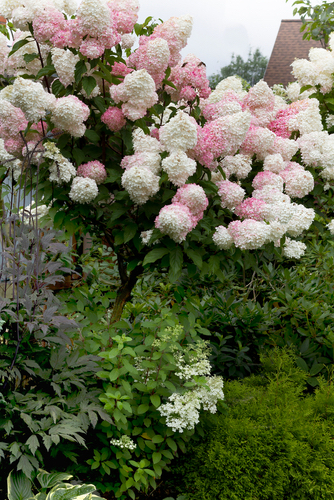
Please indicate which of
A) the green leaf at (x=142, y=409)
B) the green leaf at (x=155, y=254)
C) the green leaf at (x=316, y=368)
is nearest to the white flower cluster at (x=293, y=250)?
the green leaf at (x=155, y=254)

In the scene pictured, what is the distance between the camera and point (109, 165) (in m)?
2.19

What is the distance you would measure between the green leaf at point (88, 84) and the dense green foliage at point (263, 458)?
64.5 inches

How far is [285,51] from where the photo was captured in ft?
57.4

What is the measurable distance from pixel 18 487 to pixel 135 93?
5.41 feet

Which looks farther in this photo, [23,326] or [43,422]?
[23,326]

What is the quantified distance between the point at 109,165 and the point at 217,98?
0.70 m

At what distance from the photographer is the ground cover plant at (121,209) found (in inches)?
67.4

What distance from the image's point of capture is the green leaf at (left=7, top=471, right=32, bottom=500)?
1494mm

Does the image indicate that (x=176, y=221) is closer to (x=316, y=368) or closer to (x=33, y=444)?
(x=33, y=444)

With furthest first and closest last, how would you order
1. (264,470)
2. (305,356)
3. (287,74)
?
(287,74) < (305,356) < (264,470)

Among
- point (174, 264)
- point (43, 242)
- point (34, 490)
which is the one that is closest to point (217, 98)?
point (174, 264)

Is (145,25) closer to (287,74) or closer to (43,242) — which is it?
(43,242)

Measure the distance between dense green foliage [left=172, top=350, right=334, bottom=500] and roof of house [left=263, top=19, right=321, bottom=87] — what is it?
15534mm

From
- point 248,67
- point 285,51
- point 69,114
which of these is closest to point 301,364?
point 69,114
